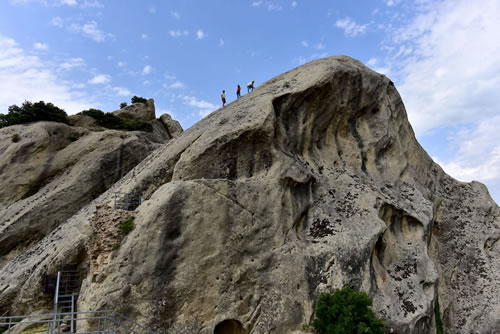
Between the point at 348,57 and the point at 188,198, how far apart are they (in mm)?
15515

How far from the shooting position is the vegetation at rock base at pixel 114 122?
34656mm

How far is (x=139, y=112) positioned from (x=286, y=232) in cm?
2886

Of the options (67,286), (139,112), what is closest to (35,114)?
(139,112)

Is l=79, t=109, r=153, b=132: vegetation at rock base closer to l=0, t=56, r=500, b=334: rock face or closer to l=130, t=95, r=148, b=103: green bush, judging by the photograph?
l=130, t=95, r=148, b=103: green bush

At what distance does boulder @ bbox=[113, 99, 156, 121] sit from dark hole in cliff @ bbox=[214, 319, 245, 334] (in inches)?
1159

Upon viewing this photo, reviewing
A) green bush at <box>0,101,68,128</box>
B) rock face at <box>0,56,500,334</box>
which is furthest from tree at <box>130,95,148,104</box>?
rock face at <box>0,56,500,334</box>

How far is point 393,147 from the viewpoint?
23781 mm

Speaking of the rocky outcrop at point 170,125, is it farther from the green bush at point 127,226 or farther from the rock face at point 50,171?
the green bush at point 127,226

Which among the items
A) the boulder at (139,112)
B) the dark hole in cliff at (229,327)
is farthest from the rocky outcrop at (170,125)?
Answer: the dark hole in cliff at (229,327)

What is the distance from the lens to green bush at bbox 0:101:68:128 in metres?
31.2

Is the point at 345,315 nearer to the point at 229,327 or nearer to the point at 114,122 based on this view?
the point at 229,327

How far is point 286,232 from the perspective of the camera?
16156 mm

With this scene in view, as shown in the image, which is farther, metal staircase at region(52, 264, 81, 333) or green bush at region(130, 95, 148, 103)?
green bush at region(130, 95, 148, 103)

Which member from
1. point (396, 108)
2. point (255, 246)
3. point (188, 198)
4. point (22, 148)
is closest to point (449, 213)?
point (396, 108)
